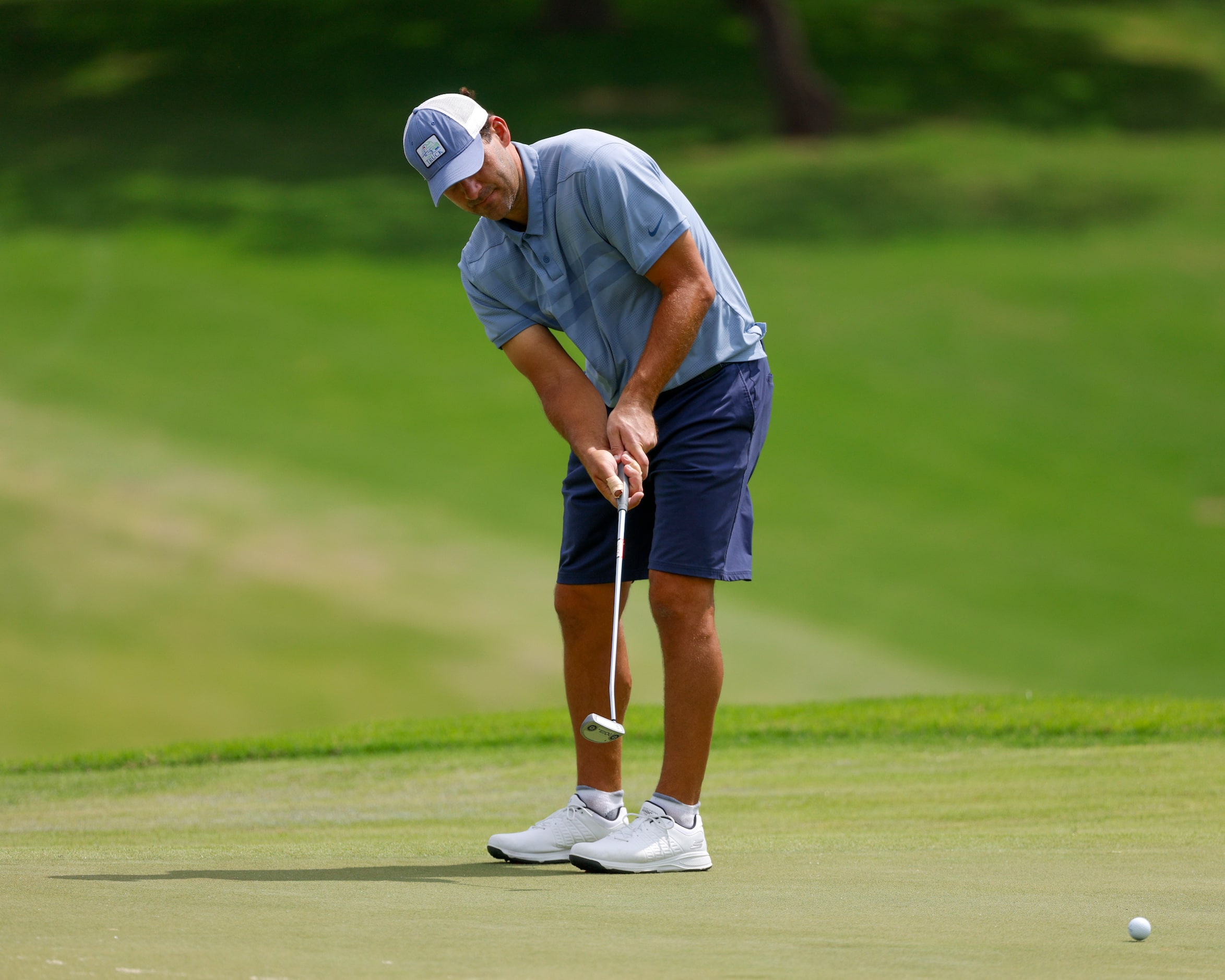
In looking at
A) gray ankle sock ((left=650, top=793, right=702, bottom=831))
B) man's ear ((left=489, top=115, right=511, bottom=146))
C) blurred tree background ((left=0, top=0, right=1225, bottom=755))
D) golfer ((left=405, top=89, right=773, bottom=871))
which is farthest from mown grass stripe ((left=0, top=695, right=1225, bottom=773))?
man's ear ((left=489, top=115, right=511, bottom=146))

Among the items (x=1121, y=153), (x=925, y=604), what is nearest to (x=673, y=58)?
(x=1121, y=153)

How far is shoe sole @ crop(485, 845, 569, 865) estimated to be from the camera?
278cm

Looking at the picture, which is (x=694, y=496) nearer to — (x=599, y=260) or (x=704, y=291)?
(x=704, y=291)

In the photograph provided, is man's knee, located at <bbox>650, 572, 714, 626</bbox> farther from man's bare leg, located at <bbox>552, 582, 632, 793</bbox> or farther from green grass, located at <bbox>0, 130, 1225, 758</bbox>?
green grass, located at <bbox>0, 130, 1225, 758</bbox>

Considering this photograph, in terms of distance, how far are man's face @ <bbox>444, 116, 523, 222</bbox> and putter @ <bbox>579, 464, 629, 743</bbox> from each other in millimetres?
526

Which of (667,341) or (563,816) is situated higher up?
(667,341)

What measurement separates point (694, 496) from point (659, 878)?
68 centimetres

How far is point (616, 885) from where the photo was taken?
7.98 ft

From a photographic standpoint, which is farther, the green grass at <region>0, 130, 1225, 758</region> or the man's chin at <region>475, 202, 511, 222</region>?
the green grass at <region>0, 130, 1225, 758</region>

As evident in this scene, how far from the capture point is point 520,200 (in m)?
2.82

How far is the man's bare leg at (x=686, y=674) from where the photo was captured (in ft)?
9.05

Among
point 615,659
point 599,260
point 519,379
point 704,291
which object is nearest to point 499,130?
point 599,260

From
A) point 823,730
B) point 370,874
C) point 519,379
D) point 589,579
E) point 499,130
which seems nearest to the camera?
Result: point 370,874

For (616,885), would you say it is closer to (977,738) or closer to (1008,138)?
(977,738)
